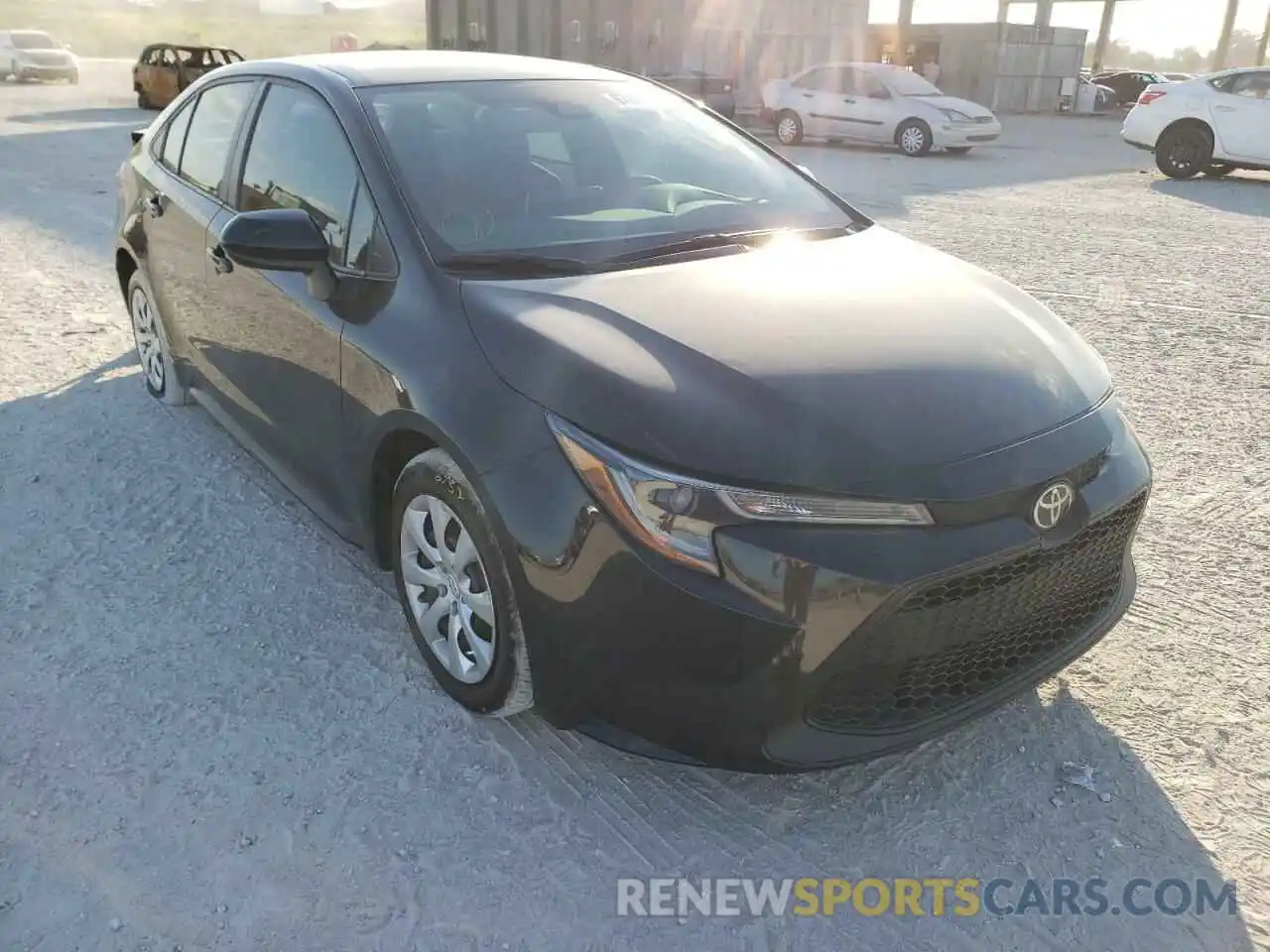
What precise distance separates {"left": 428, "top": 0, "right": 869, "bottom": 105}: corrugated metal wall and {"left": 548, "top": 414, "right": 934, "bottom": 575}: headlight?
25.2 m

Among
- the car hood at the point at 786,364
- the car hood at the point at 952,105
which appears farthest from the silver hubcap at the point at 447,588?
the car hood at the point at 952,105

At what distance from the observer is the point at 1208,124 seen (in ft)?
43.5

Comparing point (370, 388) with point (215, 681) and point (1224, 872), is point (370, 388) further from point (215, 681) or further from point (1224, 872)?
point (1224, 872)

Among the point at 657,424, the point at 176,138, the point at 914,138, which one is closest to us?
the point at 657,424

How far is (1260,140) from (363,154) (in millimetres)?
13511

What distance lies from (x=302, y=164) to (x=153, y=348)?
6.13 feet

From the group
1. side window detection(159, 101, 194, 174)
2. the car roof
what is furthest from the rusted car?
the car roof

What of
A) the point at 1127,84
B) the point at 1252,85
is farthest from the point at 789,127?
the point at 1127,84

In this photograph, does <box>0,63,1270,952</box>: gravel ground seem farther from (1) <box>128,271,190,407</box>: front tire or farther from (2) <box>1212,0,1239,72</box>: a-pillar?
(2) <box>1212,0,1239,72</box>: a-pillar

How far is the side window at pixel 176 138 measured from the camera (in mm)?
4242

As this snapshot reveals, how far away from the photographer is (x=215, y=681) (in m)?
2.83

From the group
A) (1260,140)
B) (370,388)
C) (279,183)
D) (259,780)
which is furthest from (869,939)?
(1260,140)

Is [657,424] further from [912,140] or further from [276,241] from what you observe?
[912,140]

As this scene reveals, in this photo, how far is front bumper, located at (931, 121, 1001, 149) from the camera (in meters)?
16.1
